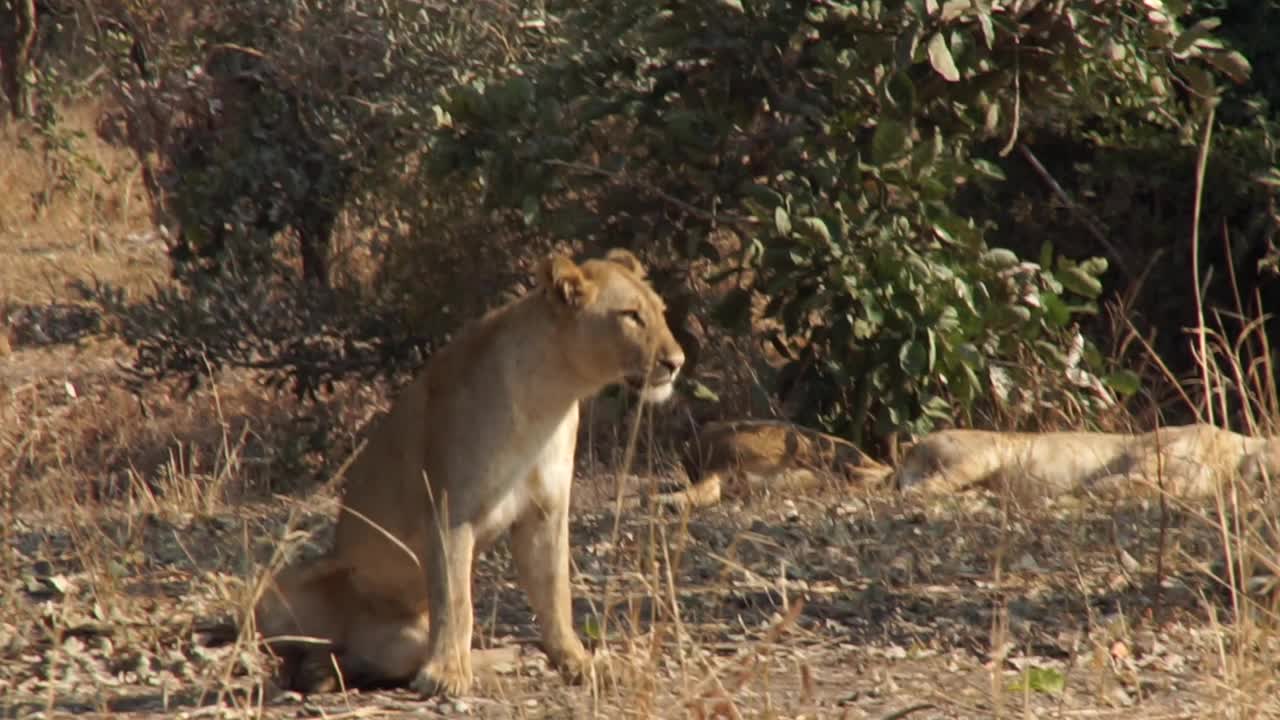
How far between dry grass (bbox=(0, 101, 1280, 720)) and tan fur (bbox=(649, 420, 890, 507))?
282 millimetres

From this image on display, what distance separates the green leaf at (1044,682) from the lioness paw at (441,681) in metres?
1.38

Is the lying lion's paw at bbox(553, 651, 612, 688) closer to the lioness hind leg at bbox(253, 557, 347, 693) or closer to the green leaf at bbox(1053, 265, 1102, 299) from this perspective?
the lioness hind leg at bbox(253, 557, 347, 693)

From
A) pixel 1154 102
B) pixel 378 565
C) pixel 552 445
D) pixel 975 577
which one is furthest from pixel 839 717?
pixel 1154 102

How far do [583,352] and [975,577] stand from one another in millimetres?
1785

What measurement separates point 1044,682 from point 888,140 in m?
3.18

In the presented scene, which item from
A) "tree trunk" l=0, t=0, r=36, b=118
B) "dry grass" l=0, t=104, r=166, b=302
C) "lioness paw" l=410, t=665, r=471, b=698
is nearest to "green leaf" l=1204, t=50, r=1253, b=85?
"lioness paw" l=410, t=665, r=471, b=698

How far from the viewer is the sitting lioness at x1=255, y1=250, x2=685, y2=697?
4.58 metres

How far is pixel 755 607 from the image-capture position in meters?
5.36

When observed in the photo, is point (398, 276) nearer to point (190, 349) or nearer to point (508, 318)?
point (190, 349)

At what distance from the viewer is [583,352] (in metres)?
4.67

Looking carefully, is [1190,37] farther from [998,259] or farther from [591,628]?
[591,628]

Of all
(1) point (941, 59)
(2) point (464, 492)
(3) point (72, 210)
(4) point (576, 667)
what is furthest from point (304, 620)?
(3) point (72, 210)

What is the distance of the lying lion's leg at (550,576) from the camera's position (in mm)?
4750

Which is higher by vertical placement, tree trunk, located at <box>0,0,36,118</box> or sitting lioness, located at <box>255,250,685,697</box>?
A: tree trunk, located at <box>0,0,36,118</box>
